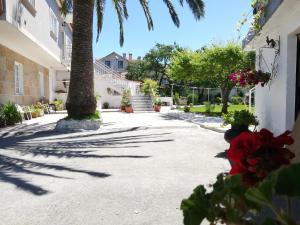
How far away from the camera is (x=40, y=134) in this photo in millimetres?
12977

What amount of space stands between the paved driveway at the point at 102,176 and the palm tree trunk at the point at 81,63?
290 centimetres

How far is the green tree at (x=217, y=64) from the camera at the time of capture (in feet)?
73.3

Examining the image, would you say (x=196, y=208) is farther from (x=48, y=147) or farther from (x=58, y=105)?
(x=58, y=105)

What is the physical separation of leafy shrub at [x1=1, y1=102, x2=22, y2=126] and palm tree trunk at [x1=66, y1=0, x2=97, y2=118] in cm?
262

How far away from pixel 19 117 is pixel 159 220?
43.7 feet

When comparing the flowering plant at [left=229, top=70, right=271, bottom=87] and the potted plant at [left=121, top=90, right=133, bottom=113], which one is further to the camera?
the potted plant at [left=121, top=90, right=133, bottom=113]

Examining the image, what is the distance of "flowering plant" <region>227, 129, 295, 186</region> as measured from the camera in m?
1.41

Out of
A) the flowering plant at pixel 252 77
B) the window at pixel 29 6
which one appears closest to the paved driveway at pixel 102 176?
the flowering plant at pixel 252 77

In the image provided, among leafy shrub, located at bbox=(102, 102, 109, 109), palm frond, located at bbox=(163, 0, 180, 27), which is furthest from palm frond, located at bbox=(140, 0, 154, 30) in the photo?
leafy shrub, located at bbox=(102, 102, 109, 109)

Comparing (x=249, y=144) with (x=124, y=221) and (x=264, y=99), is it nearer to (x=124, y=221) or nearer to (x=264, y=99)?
(x=124, y=221)

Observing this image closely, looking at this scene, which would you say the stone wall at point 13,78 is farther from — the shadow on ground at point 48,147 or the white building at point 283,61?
the white building at point 283,61

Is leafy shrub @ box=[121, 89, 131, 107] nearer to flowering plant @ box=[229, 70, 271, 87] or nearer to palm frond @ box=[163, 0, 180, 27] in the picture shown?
palm frond @ box=[163, 0, 180, 27]

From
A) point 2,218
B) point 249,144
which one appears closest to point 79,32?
point 2,218

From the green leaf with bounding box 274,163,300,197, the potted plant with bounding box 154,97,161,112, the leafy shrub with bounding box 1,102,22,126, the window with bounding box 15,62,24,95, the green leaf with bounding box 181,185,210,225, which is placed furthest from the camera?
the potted plant with bounding box 154,97,161,112
